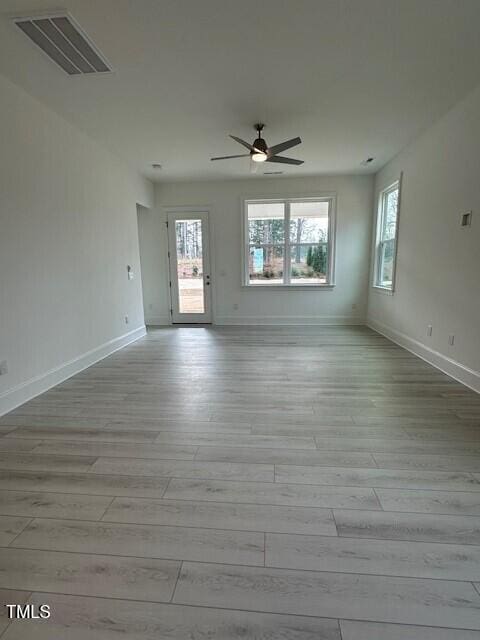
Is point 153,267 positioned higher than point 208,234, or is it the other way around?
point 208,234

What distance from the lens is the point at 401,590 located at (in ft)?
4.01

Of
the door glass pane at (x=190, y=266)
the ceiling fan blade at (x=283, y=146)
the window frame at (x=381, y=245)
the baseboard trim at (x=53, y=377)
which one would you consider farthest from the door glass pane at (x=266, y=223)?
the baseboard trim at (x=53, y=377)

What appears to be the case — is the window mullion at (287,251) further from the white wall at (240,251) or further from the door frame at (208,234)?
the door frame at (208,234)

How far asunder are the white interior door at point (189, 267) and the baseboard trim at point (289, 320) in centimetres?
47

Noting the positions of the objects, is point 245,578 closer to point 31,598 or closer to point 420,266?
point 31,598

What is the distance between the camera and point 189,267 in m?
6.68

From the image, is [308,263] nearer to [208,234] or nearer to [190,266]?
[208,234]

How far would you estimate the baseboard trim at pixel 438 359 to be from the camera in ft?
10.5

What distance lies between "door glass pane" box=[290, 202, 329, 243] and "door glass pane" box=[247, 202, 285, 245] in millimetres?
219

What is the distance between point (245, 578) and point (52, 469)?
4.57ft

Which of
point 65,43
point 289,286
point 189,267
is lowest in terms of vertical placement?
point 289,286

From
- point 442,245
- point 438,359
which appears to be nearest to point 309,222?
point 442,245

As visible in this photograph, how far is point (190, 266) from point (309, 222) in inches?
101

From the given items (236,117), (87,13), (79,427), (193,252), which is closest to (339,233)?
(193,252)
